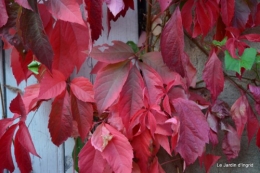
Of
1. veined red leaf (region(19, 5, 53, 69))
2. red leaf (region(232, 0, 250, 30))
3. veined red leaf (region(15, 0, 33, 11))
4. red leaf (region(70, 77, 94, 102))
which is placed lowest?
red leaf (region(70, 77, 94, 102))

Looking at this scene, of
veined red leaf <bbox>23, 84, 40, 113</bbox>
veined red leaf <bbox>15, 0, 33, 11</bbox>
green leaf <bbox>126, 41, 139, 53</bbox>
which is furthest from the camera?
green leaf <bbox>126, 41, 139, 53</bbox>

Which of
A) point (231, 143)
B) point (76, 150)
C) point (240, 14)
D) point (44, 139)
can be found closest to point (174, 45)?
point (240, 14)

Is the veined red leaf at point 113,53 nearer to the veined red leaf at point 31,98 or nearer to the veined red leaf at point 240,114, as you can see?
the veined red leaf at point 31,98

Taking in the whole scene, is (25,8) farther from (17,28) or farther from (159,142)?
(159,142)

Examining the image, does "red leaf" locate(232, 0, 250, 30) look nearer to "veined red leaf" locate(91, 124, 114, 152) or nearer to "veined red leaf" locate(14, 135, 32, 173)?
"veined red leaf" locate(91, 124, 114, 152)

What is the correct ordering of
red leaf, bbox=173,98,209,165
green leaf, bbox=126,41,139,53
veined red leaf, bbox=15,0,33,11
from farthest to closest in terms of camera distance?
green leaf, bbox=126,41,139,53 → red leaf, bbox=173,98,209,165 → veined red leaf, bbox=15,0,33,11

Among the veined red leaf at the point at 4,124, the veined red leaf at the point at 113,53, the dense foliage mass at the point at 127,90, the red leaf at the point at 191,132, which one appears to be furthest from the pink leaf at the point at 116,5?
the veined red leaf at the point at 4,124

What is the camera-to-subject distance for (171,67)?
57cm

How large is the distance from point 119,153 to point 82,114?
0.13 meters

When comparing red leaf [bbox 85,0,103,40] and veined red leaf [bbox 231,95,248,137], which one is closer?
red leaf [bbox 85,0,103,40]

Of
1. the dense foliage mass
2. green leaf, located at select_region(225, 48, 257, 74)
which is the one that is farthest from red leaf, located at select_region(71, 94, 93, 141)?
green leaf, located at select_region(225, 48, 257, 74)

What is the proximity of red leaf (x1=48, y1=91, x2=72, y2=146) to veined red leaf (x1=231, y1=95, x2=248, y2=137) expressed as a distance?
1.30ft

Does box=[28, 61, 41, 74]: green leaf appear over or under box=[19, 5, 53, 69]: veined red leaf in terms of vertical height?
under

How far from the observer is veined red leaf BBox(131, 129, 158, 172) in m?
0.62
